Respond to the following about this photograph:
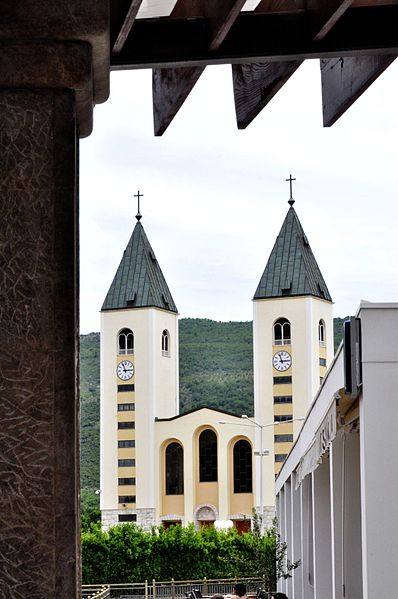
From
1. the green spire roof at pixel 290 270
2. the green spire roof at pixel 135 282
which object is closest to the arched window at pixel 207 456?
the green spire roof at pixel 290 270

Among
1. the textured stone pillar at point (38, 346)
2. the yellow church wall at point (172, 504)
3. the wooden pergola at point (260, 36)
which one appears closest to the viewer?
the textured stone pillar at point (38, 346)

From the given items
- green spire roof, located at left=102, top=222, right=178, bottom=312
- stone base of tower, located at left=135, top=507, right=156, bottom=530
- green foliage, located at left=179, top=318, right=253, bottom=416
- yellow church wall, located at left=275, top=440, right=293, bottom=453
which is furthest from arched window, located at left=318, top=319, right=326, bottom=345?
green foliage, located at left=179, top=318, right=253, bottom=416

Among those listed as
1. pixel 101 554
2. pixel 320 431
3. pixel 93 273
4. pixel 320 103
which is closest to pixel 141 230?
pixel 93 273

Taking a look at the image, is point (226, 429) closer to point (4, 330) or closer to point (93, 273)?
point (93, 273)

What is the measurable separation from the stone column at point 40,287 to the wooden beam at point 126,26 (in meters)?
0.11

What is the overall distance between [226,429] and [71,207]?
82412 millimetres

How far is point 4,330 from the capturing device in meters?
2.44

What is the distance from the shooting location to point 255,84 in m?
3.38

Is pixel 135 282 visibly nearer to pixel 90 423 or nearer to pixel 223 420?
pixel 223 420

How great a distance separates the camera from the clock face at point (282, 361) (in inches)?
3302

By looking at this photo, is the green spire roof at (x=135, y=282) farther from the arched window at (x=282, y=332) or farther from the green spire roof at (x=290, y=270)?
the arched window at (x=282, y=332)

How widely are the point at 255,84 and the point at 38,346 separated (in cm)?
127

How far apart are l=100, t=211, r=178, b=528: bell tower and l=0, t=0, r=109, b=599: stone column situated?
A: 8171 centimetres

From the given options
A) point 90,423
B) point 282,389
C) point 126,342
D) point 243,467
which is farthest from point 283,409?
point 90,423
